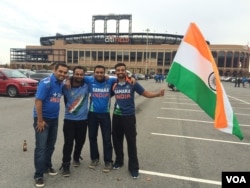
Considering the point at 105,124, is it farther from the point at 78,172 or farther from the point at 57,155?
the point at 57,155

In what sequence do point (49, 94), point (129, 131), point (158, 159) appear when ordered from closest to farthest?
point (49, 94), point (129, 131), point (158, 159)

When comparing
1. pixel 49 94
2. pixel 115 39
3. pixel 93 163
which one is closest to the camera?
pixel 49 94

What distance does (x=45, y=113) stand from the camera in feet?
15.0

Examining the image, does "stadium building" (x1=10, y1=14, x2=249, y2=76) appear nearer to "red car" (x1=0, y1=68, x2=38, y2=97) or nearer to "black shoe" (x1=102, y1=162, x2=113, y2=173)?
"red car" (x1=0, y1=68, x2=38, y2=97)

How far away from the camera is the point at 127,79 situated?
5043mm

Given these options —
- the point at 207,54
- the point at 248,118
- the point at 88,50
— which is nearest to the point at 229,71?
the point at 88,50

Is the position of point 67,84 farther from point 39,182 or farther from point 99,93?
point 39,182

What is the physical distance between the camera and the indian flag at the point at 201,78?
15.5 ft

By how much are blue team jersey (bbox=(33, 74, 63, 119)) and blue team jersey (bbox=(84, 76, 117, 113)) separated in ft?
1.99

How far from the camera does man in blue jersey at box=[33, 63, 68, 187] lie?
4.41m

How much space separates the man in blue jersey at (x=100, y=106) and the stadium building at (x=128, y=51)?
10549 cm

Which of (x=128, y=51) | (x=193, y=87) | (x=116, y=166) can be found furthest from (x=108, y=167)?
(x=128, y=51)

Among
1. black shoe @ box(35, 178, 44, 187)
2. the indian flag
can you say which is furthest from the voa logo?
black shoe @ box(35, 178, 44, 187)

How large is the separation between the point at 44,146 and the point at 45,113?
20.6 inches
